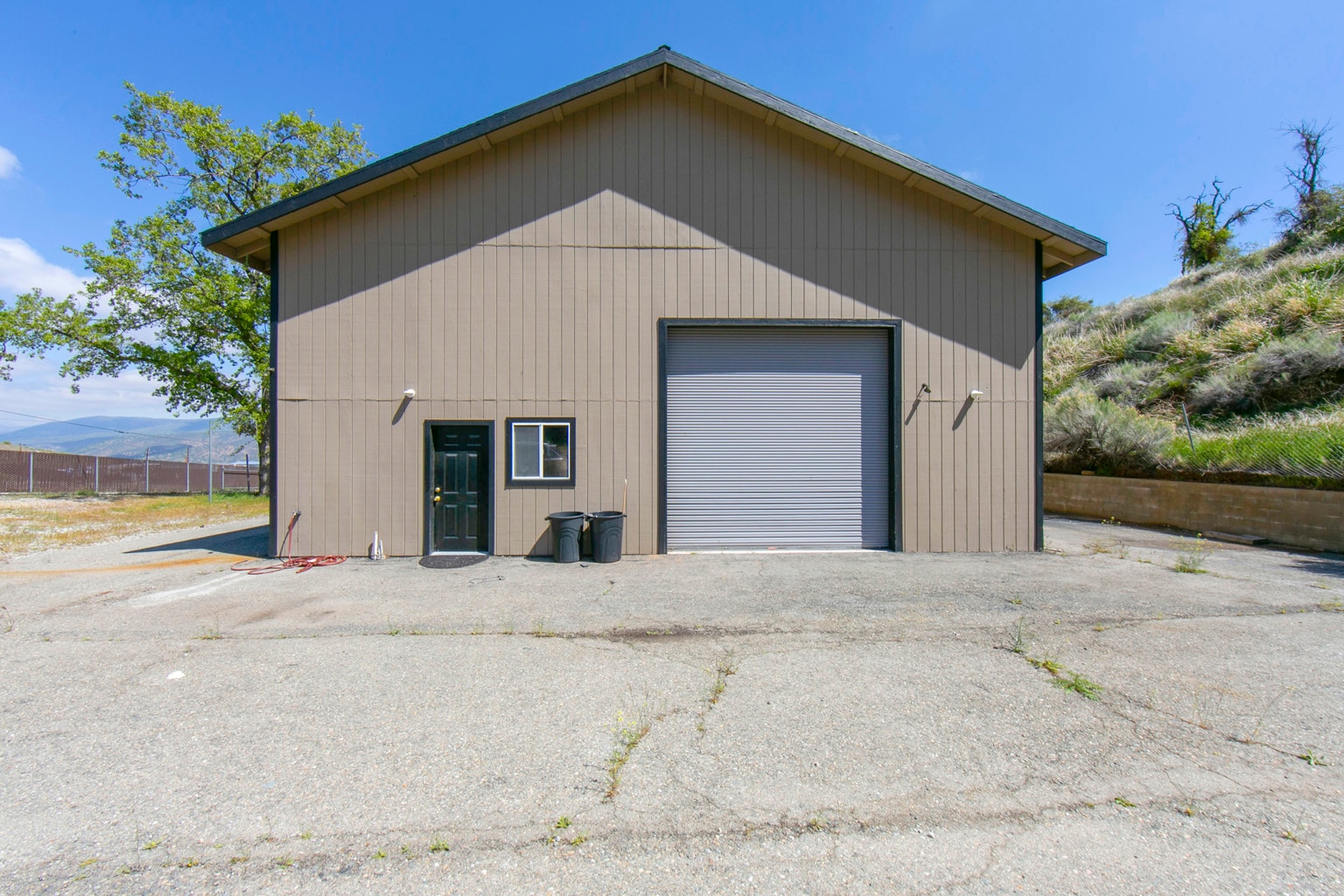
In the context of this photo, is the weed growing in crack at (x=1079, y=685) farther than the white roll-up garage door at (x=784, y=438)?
No

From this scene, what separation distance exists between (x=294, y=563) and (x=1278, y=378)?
2106 cm

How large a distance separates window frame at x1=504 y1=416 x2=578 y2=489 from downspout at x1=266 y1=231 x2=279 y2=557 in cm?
368

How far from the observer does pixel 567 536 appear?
366 inches

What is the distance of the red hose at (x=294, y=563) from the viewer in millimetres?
8656

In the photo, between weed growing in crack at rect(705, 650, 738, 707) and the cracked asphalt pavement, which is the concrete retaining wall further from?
weed growing in crack at rect(705, 650, 738, 707)

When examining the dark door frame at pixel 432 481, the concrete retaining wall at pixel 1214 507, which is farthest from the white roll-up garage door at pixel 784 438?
the concrete retaining wall at pixel 1214 507

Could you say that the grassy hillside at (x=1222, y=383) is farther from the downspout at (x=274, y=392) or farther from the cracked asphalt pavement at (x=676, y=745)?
the downspout at (x=274, y=392)

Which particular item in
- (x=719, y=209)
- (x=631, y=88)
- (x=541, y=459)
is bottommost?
(x=541, y=459)

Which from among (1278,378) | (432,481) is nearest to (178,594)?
(432,481)

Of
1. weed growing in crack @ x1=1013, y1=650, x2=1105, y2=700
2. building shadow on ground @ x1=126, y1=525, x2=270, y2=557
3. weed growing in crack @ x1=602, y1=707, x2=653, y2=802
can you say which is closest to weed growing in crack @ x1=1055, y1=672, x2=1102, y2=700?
weed growing in crack @ x1=1013, y1=650, x2=1105, y2=700

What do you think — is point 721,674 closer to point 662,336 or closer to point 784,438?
point 784,438

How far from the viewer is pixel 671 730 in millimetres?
3691

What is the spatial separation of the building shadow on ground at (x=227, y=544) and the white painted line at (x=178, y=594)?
202 centimetres

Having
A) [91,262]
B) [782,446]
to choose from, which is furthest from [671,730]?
[91,262]
